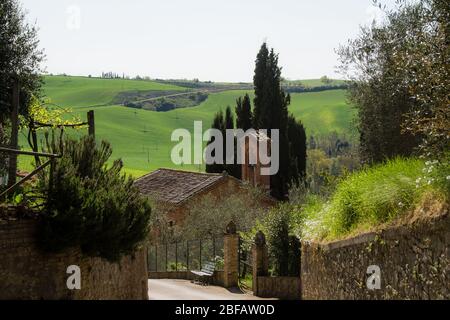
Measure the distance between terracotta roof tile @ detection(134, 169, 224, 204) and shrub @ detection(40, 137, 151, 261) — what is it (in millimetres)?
27031

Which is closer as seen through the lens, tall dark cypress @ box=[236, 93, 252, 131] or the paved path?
the paved path

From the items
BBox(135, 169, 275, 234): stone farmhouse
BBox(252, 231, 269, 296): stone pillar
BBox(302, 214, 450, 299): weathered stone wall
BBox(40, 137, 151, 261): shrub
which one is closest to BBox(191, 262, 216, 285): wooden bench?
BBox(252, 231, 269, 296): stone pillar

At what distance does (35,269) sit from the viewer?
36.1ft

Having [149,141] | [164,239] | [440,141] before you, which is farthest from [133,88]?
[440,141]

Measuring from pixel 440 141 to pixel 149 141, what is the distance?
126m

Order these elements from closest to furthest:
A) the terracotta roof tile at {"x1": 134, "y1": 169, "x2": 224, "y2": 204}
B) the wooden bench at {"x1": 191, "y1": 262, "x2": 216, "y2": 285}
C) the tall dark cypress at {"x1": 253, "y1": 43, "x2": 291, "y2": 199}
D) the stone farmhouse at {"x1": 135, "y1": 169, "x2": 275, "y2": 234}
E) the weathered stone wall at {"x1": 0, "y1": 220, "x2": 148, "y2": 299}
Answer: the weathered stone wall at {"x1": 0, "y1": 220, "x2": 148, "y2": 299} → the wooden bench at {"x1": 191, "y1": 262, "x2": 216, "y2": 285} → the stone farmhouse at {"x1": 135, "y1": 169, "x2": 275, "y2": 234} → the terracotta roof tile at {"x1": 134, "y1": 169, "x2": 224, "y2": 204} → the tall dark cypress at {"x1": 253, "y1": 43, "x2": 291, "y2": 199}

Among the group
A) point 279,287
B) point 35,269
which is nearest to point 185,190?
point 279,287

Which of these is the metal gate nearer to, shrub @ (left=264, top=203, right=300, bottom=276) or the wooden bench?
the wooden bench

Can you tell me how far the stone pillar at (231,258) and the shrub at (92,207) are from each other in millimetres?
11895

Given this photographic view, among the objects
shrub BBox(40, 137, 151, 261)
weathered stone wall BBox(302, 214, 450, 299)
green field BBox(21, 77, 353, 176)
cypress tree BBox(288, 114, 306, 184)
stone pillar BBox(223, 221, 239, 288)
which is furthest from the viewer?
green field BBox(21, 77, 353, 176)

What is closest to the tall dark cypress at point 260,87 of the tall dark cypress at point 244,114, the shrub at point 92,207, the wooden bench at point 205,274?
the tall dark cypress at point 244,114

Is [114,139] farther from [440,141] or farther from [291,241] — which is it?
[440,141]

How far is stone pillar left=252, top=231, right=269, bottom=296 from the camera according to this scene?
78.3 feet

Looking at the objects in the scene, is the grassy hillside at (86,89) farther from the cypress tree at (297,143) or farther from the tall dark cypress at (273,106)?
the cypress tree at (297,143)
